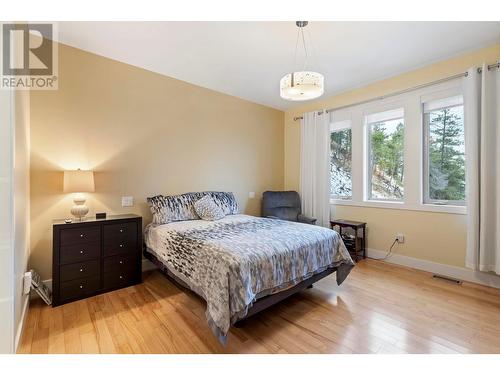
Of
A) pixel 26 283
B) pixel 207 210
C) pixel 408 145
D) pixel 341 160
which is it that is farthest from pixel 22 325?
pixel 408 145

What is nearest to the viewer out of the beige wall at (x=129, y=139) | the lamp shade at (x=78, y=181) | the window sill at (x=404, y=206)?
the lamp shade at (x=78, y=181)

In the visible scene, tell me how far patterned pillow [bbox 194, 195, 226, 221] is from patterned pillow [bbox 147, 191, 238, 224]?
0.28 ft

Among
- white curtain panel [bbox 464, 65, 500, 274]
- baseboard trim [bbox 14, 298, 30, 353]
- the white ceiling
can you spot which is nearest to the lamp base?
baseboard trim [bbox 14, 298, 30, 353]

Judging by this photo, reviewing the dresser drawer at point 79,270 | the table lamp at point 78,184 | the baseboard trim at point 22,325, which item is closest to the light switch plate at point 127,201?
the table lamp at point 78,184

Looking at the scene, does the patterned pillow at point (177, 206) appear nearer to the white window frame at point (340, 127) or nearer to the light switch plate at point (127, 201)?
the light switch plate at point (127, 201)

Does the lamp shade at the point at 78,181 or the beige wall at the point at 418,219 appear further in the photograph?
the beige wall at the point at 418,219

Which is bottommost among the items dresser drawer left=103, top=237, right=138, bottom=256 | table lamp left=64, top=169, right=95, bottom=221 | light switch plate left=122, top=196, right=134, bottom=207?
dresser drawer left=103, top=237, right=138, bottom=256

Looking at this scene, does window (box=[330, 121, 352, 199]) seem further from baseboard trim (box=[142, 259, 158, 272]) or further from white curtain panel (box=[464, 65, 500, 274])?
baseboard trim (box=[142, 259, 158, 272])

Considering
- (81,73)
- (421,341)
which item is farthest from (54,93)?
(421,341)

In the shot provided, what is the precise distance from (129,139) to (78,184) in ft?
2.83

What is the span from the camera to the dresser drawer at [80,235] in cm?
214

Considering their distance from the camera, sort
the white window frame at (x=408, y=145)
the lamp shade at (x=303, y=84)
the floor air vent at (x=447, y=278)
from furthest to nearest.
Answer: the white window frame at (x=408, y=145) → the floor air vent at (x=447, y=278) → the lamp shade at (x=303, y=84)

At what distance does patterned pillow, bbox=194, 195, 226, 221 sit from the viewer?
3.02 meters

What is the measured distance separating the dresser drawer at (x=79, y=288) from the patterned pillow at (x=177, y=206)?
86 centimetres
